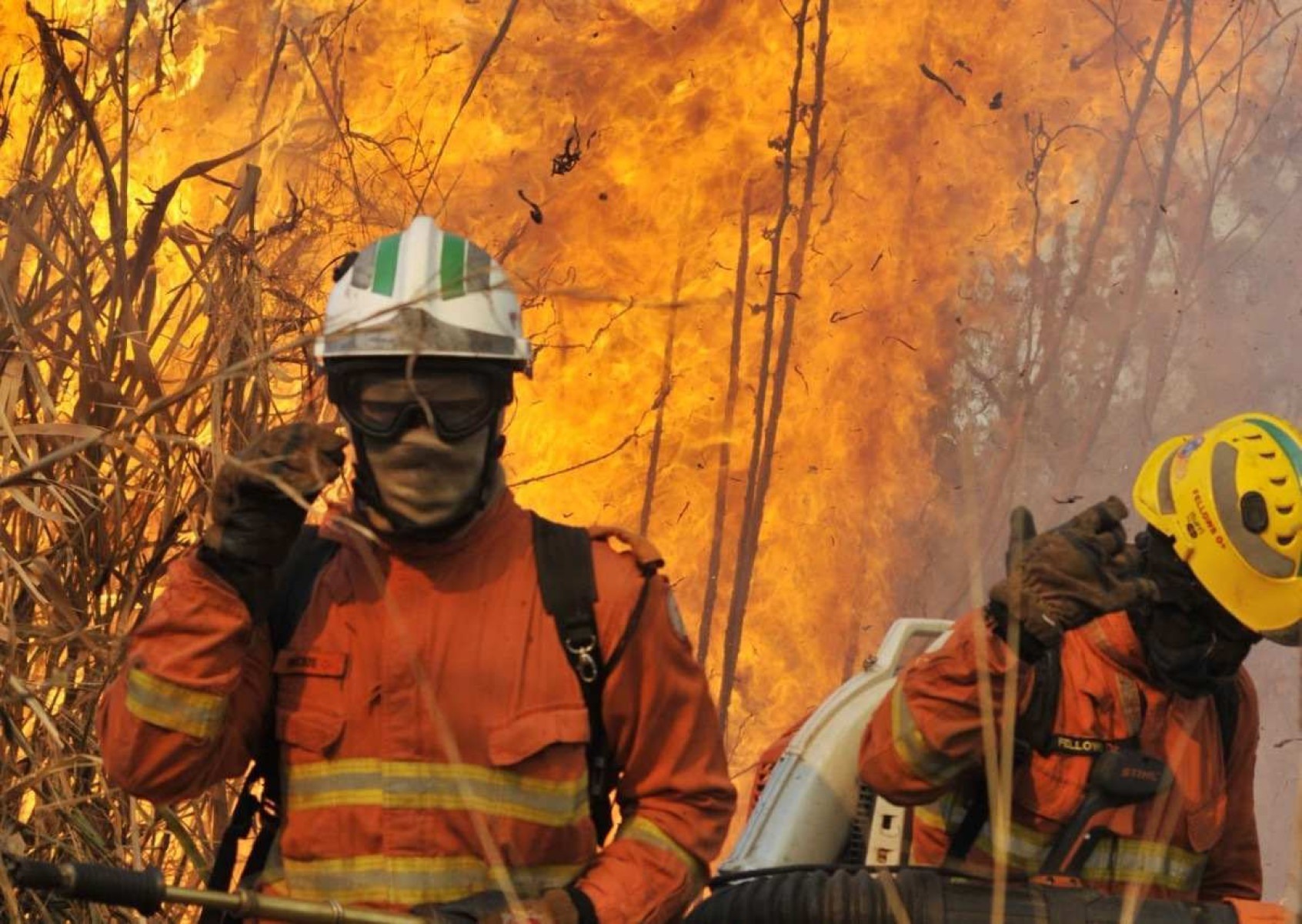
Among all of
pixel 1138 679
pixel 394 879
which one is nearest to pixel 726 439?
pixel 1138 679

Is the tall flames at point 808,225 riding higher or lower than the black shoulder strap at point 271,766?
higher

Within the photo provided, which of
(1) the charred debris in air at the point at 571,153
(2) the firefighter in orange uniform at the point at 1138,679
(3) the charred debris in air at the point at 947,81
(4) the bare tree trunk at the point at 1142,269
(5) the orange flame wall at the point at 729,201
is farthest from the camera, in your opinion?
(4) the bare tree trunk at the point at 1142,269

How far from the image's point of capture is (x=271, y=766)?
158 inches

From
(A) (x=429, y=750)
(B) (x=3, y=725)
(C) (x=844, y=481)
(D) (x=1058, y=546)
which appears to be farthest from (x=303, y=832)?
(C) (x=844, y=481)

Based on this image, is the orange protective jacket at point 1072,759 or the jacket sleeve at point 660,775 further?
the orange protective jacket at point 1072,759

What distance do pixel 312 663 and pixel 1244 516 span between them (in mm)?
2226

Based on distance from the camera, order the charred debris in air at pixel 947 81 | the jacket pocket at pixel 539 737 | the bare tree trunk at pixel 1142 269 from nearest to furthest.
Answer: the jacket pocket at pixel 539 737, the charred debris in air at pixel 947 81, the bare tree trunk at pixel 1142 269

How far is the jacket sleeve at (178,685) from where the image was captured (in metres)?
3.73

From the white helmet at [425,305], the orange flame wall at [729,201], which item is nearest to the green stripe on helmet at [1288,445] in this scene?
the white helmet at [425,305]

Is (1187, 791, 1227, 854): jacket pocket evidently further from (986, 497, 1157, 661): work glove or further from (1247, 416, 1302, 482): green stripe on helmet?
(1247, 416, 1302, 482): green stripe on helmet

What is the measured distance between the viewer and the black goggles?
3969 millimetres

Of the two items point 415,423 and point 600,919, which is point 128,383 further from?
point 600,919

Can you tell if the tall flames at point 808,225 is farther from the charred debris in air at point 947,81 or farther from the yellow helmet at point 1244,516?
the yellow helmet at point 1244,516

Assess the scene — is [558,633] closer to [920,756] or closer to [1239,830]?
[920,756]
